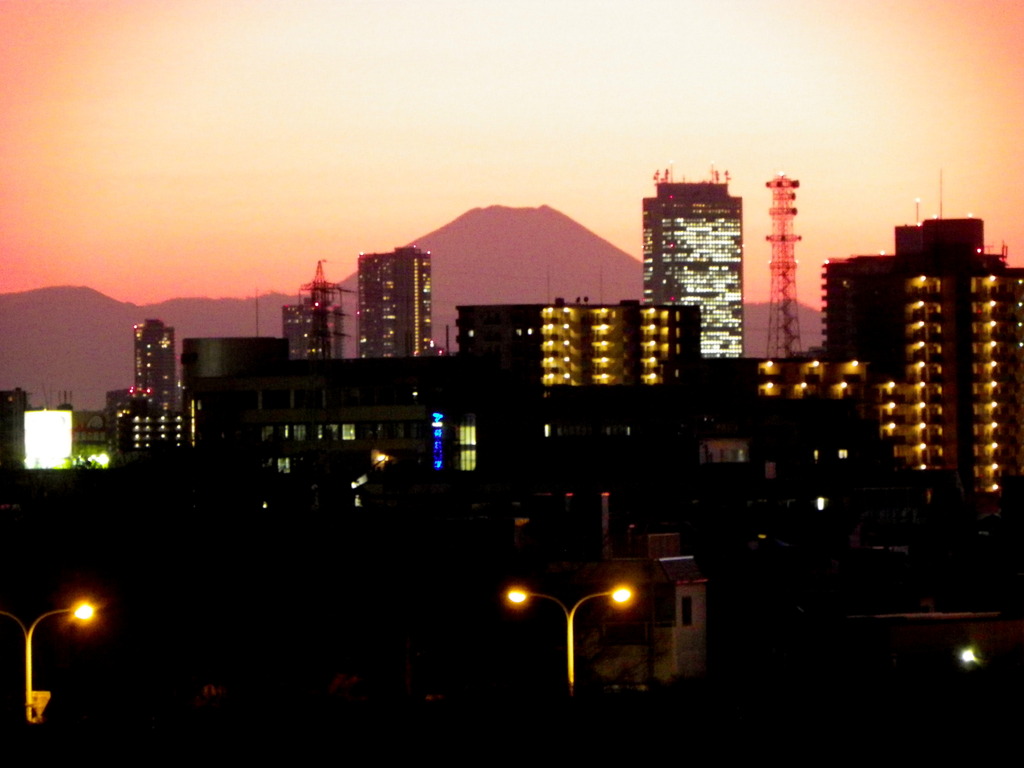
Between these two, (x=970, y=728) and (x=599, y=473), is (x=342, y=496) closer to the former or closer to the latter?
(x=599, y=473)

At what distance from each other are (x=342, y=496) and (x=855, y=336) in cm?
5347

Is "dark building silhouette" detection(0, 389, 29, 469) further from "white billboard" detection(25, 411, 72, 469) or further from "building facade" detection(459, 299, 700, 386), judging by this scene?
"building facade" detection(459, 299, 700, 386)

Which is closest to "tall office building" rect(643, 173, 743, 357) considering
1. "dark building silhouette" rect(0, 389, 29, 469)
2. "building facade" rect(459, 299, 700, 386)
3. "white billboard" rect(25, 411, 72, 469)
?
"building facade" rect(459, 299, 700, 386)

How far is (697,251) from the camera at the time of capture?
6531 inches

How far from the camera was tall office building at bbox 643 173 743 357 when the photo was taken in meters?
165

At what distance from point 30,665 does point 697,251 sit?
152 m

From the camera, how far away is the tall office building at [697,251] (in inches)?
6481

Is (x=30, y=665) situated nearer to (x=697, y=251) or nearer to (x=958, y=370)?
(x=958, y=370)

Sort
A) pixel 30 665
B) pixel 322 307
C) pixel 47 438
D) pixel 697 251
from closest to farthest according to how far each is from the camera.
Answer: pixel 30 665 < pixel 47 438 < pixel 322 307 < pixel 697 251

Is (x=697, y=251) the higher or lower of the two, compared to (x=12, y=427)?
higher

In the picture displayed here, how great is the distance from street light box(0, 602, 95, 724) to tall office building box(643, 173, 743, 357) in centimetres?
14624

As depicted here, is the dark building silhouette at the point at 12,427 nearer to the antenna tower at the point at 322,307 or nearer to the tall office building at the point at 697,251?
the antenna tower at the point at 322,307

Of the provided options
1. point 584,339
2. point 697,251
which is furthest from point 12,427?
point 697,251

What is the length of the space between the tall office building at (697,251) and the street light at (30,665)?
14624 centimetres
